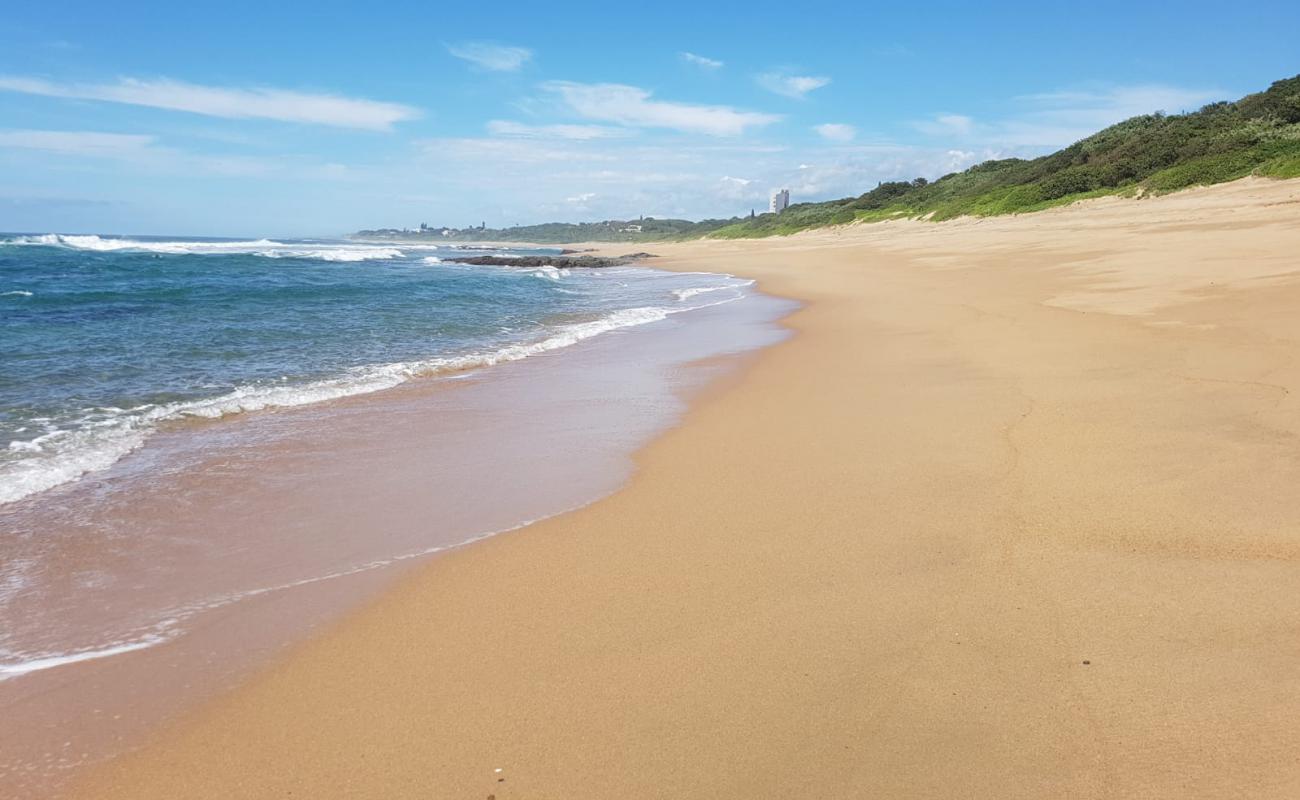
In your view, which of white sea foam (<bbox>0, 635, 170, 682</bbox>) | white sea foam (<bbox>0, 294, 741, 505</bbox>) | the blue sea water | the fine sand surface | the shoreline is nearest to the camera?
the fine sand surface

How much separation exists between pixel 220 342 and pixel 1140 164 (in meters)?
33.1

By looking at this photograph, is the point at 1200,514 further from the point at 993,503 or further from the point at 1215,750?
the point at 1215,750

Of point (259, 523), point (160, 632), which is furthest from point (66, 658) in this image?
point (259, 523)

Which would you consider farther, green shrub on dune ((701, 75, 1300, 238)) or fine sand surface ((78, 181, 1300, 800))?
green shrub on dune ((701, 75, 1300, 238))

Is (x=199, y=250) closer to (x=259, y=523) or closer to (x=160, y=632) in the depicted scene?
(x=259, y=523)


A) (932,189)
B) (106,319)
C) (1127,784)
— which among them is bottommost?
(1127,784)

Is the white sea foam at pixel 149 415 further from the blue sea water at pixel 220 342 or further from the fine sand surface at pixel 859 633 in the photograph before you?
the fine sand surface at pixel 859 633

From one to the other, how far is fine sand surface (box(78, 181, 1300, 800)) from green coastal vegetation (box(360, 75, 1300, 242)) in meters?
23.8

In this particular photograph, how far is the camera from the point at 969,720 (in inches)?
100

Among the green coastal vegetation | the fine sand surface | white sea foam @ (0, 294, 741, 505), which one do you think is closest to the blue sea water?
white sea foam @ (0, 294, 741, 505)

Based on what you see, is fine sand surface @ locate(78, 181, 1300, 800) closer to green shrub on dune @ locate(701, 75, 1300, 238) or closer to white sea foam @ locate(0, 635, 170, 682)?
white sea foam @ locate(0, 635, 170, 682)

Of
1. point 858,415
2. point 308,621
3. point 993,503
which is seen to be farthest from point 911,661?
point 858,415

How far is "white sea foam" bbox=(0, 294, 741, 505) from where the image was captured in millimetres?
5633

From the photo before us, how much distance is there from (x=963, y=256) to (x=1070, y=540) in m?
21.1
